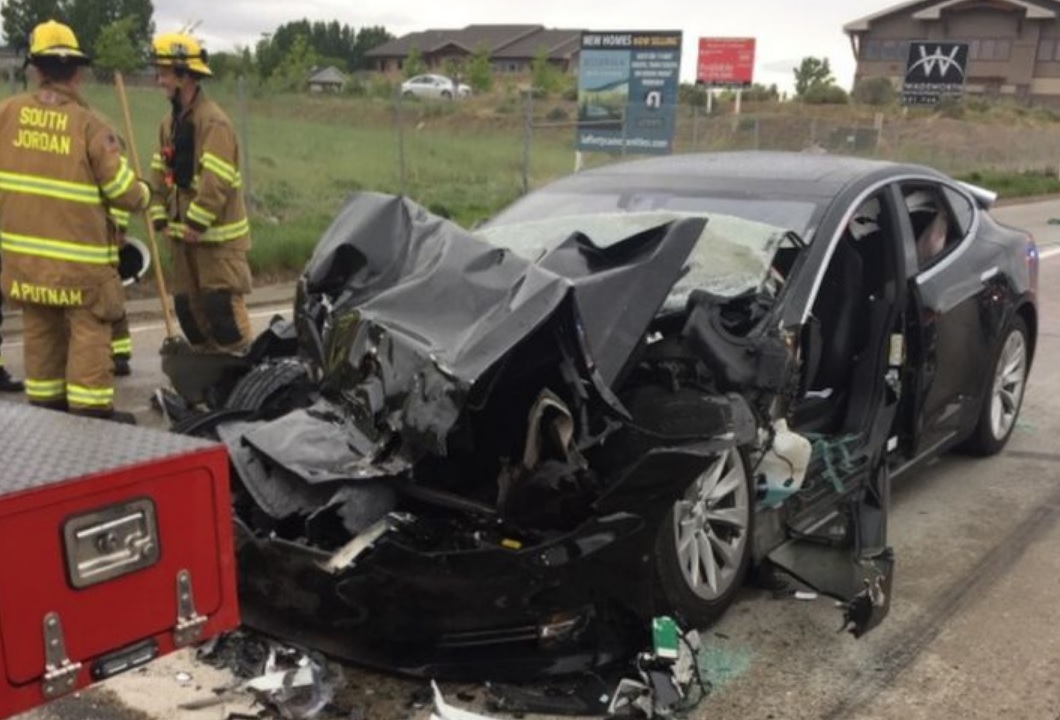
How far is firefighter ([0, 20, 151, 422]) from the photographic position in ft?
16.8

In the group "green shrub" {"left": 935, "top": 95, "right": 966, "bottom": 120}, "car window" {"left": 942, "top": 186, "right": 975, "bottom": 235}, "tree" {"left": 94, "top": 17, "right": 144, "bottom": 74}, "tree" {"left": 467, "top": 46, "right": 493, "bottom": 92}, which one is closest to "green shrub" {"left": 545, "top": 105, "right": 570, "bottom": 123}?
"tree" {"left": 94, "top": 17, "right": 144, "bottom": 74}

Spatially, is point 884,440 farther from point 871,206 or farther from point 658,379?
point 658,379

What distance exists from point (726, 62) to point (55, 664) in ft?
172

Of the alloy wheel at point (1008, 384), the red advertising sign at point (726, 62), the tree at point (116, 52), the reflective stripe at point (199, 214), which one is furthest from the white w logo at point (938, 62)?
the reflective stripe at point (199, 214)

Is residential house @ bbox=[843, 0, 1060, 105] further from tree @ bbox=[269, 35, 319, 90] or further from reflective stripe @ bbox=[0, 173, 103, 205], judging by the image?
reflective stripe @ bbox=[0, 173, 103, 205]

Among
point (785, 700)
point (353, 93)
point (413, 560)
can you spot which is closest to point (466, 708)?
point (413, 560)

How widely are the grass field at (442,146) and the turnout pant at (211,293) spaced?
4.15m

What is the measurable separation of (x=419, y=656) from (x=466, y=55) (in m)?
106

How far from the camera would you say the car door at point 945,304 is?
179 inches

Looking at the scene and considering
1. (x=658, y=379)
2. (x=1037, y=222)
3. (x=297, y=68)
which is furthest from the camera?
(x=297, y=68)

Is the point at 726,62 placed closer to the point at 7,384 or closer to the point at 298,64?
the point at 298,64

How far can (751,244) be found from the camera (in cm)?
407

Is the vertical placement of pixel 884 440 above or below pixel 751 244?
below

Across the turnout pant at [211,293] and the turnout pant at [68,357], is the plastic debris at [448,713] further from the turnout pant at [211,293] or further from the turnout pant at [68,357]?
the turnout pant at [211,293]
